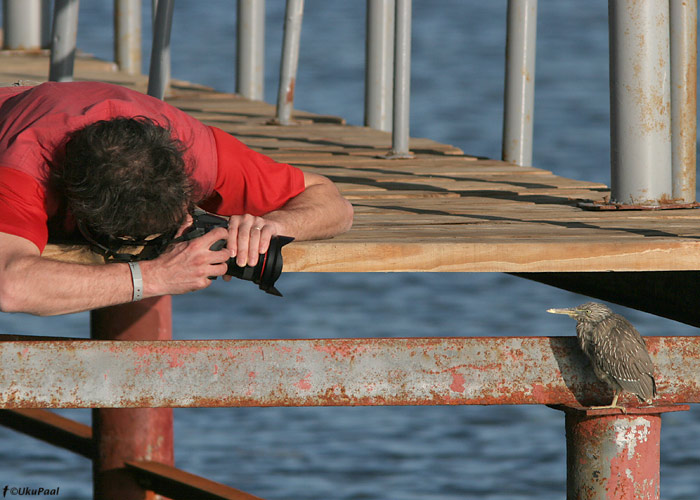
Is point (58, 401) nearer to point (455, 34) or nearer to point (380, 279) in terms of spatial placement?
point (380, 279)

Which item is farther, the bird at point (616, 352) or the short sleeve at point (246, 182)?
the short sleeve at point (246, 182)

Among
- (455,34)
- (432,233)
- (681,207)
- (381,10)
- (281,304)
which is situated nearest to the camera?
(432,233)

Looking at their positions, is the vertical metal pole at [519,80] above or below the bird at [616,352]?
above

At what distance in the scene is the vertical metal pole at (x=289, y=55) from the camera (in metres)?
7.48

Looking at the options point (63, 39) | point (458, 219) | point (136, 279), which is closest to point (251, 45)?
point (63, 39)

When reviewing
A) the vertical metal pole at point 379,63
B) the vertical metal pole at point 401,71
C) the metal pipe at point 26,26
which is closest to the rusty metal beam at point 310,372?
the vertical metal pole at point 401,71

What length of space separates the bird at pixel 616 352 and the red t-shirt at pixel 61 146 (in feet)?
3.28

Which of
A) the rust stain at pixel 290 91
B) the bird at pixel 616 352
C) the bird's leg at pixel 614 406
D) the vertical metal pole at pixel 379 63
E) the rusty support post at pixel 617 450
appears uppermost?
the vertical metal pole at pixel 379 63

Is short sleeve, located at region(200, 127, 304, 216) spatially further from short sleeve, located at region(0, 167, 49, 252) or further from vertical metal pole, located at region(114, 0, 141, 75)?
vertical metal pole, located at region(114, 0, 141, 75)

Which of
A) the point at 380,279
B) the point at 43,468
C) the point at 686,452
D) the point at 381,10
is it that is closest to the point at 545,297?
the point at 380,279

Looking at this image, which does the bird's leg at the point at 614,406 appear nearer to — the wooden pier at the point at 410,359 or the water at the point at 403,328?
the wooden pier at the point at 410,359

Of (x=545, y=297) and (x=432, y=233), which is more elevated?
(x=545, y=297)

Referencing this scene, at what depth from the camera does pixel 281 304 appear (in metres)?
20.6

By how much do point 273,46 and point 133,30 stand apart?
23.6 metres
